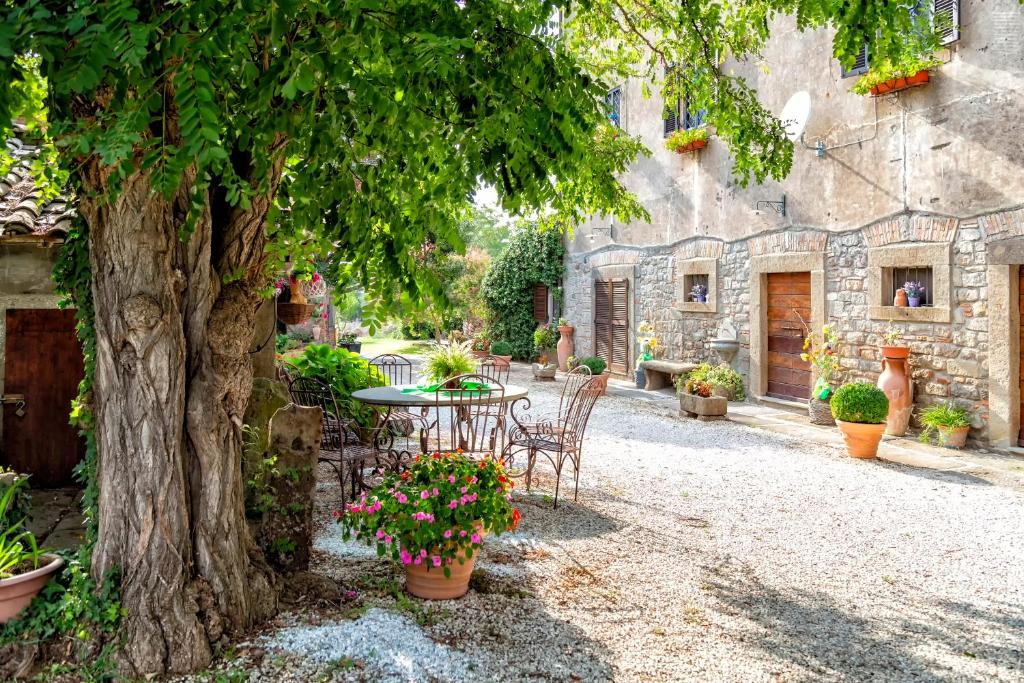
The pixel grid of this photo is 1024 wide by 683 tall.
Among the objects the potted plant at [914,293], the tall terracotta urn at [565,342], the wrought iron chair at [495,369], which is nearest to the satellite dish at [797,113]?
the potted plant at [914,293]

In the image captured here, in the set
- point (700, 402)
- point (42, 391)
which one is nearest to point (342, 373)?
point (42, 391)

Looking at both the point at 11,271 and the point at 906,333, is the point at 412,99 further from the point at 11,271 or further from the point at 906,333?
the point at 906,333

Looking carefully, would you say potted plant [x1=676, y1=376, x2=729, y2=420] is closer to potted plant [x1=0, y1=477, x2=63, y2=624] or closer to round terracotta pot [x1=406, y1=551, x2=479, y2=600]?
round terracotta pot [x1=406, y1=551, x2=479, y2=600]

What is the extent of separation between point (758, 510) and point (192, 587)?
4.06 meters

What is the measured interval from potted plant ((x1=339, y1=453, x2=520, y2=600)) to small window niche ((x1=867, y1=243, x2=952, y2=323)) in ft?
19.7

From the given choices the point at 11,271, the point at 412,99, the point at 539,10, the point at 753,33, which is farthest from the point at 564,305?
the point at 412,99

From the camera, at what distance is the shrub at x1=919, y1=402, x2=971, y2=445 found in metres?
7.29

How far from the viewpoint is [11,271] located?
542cm

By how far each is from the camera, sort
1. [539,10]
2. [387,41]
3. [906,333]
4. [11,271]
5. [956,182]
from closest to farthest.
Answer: [387,41], [539,10], [11,271], [956,182], [906,333]

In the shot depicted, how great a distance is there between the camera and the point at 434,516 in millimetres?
3479

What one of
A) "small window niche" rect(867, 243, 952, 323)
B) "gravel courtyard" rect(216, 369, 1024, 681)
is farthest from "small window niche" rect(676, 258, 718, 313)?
"gravel courtyard" rect(216, 369, 1024, 681)

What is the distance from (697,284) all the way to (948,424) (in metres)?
4.59

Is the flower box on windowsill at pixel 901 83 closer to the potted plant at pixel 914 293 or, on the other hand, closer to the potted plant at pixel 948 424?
the potted plant at pixel 914 293

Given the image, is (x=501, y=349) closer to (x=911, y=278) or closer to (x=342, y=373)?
(x=342, y=373)
